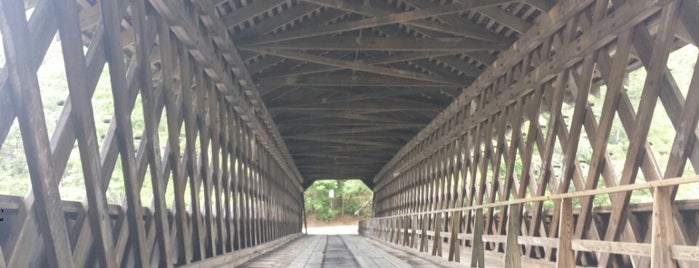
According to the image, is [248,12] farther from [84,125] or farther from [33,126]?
[33,126]

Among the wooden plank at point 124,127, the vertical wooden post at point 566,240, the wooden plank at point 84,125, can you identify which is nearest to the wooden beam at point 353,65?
the wooden plank at point 124,127

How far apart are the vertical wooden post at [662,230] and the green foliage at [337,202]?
149ft

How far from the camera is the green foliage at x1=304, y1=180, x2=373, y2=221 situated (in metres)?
49.0

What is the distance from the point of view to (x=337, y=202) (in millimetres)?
50812

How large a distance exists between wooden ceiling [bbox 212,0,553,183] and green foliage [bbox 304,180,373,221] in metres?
32.4

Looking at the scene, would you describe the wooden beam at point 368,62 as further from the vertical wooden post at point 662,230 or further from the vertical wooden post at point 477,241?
the vertical wooden post at point 662,230

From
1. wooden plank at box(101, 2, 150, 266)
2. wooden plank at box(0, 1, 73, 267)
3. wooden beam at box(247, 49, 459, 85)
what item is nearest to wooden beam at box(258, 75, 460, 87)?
wooden beam at box(247, 49, 459, 85)

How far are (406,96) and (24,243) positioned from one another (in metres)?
11.1

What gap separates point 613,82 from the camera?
19.0 feet

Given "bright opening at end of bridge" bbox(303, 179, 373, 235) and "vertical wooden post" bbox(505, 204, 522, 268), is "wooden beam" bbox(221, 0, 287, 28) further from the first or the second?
"bright opening at end of bridge" bbox(303, 179, 373, 235)

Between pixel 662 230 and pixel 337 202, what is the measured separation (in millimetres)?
48111

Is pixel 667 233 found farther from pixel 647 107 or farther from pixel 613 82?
pixel 613 82

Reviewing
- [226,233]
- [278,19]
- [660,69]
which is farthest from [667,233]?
[226,233]

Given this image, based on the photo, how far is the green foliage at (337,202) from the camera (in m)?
49.0
